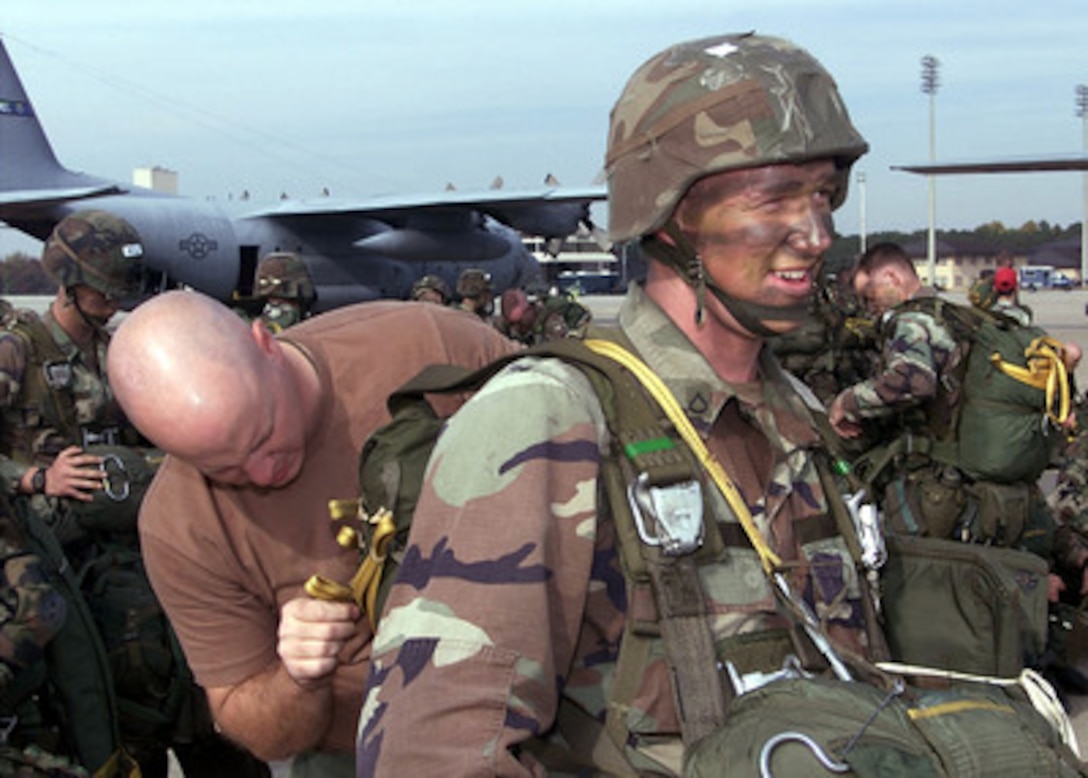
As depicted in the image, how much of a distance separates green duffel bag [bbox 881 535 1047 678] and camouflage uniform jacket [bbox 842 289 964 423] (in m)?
3.62

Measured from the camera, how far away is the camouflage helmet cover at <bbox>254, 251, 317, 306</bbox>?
8.62 meters

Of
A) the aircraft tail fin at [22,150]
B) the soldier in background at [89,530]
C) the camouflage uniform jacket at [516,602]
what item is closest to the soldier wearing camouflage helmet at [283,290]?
the soldier in background at [89,530]

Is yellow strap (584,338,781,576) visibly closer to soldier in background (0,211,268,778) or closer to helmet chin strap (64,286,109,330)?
soldier in background (0,211,268,778)

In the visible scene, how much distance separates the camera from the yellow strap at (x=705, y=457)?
174 centimetres

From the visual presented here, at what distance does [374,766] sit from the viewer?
1.50 metres

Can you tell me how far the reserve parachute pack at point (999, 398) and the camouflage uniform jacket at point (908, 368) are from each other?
0.06m

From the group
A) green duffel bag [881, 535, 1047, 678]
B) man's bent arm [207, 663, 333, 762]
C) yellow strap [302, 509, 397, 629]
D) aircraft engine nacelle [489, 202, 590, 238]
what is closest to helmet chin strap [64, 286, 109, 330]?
man's bent arm [207, 663, 333, 762]

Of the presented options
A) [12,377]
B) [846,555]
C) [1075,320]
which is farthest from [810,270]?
[1075,320]

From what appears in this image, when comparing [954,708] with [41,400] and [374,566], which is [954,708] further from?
[41,400]

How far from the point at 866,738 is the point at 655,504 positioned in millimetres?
398

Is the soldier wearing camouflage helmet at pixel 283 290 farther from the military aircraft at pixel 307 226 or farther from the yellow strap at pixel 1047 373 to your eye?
the military aircraft at pixel 307 226

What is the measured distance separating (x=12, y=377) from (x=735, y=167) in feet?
11.8

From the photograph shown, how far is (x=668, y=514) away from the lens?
63.0 inches

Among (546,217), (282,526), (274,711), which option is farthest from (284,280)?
(546,217)
